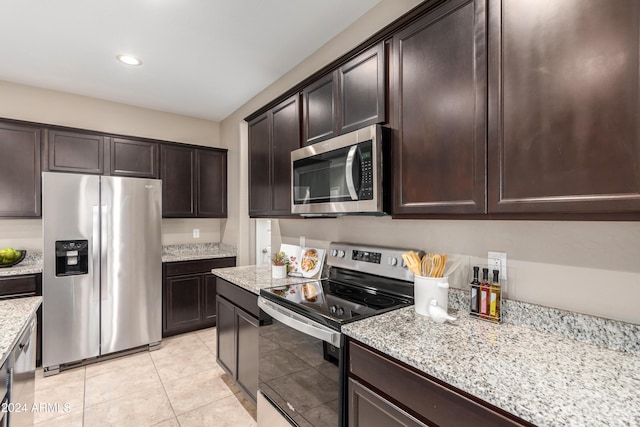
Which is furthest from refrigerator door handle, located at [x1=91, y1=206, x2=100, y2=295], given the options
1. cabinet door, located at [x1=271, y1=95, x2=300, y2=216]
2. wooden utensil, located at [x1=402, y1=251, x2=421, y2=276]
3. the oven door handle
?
wooden utensil, located at [x1=402, y1=251, x2=421, y2=276]

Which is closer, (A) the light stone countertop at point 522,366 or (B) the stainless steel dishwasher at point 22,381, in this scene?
(A) the light stone countertop at point 522,366

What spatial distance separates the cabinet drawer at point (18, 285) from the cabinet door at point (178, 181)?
130cm

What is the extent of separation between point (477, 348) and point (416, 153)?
33.1 inches

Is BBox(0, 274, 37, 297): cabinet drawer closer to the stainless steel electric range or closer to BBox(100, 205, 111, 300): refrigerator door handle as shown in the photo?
BBox(100, 205, 111, 300): refrigerator door handle

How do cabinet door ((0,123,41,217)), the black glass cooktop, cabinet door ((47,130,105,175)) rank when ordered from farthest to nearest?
1. cabinet door ((47,130,105,175))
2. cabinet door ((0,123,41,217))
3. the black glass cooktop

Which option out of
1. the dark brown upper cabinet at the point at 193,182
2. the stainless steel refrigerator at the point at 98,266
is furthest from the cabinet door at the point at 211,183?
the stainless steel refrigerator at the point at 98,266

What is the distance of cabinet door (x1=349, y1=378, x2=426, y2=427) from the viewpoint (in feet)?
3.46

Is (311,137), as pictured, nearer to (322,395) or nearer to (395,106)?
(395,106)

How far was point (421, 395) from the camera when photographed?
1.00 meters

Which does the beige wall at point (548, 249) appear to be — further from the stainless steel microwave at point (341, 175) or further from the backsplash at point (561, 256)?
the stainless steel microwave at point (341, 175)

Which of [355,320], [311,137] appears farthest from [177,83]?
[355,320]

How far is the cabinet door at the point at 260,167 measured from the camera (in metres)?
2.59

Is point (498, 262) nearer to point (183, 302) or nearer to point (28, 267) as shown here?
point (183, 302)

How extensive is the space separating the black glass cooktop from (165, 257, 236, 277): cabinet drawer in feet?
6.58
